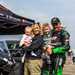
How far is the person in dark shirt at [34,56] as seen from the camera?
918 cm

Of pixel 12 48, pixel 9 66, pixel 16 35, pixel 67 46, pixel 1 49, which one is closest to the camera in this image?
pixel 67 46

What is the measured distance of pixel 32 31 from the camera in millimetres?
9328

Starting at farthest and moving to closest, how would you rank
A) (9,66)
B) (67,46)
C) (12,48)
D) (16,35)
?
(16,35) < (12,48) < (9,66) < (67,46)

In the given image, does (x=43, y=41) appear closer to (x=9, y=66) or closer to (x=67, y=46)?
A: (x=67, y=46)

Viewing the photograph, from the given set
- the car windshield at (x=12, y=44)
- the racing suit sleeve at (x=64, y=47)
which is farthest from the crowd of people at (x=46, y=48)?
the car windshield at (x=12, y=44)

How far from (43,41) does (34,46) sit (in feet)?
0.68

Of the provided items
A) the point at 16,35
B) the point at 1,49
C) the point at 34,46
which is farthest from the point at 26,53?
the point at 16,35

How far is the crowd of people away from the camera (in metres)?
9.05

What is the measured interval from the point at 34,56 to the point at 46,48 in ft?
0.95

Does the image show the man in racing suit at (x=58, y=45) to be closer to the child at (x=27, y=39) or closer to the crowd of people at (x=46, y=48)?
the crowd of people at (x=46, y=48)

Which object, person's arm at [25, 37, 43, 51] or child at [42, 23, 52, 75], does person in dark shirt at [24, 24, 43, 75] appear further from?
child at [42, 23, 52, 75]

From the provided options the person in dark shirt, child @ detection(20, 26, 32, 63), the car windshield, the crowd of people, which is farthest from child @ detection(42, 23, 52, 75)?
the car windshield

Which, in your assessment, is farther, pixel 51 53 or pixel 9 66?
pixel 9 66

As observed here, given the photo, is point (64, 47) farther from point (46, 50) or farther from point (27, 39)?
point (27, 39)
